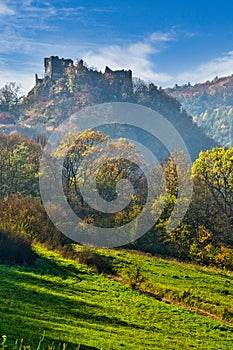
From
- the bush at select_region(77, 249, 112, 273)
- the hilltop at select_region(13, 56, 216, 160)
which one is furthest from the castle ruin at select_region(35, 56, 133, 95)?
the bush at select_region(77, 249, 112, 273)

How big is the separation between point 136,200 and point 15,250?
63.9 feet

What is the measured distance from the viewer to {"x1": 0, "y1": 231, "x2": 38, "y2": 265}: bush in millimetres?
22500

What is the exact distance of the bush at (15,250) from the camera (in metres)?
22.5

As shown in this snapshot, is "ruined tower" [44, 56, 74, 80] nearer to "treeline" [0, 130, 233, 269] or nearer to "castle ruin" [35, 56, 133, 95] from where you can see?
"castle ruin" [35, 56, 133, 95]

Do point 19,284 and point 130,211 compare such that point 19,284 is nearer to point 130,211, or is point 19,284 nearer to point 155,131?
point 130,211

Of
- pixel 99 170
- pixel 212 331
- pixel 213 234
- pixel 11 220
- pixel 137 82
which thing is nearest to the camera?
pixel 212 331

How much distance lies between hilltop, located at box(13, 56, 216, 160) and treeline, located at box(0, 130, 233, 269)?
7917 cm

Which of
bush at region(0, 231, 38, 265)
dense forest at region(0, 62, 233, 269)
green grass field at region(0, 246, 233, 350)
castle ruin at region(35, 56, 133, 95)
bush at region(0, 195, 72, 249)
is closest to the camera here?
green grass field at region(0, 246, 233, 350)

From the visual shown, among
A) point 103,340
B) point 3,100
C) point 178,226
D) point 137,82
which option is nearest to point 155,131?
point 137,82

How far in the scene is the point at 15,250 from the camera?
910 inches

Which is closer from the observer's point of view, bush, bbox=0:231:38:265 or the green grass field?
the green grass field

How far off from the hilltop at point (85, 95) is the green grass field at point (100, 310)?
103665 millimetres

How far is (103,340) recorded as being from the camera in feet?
39.5

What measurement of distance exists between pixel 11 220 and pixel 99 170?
13.1 m
